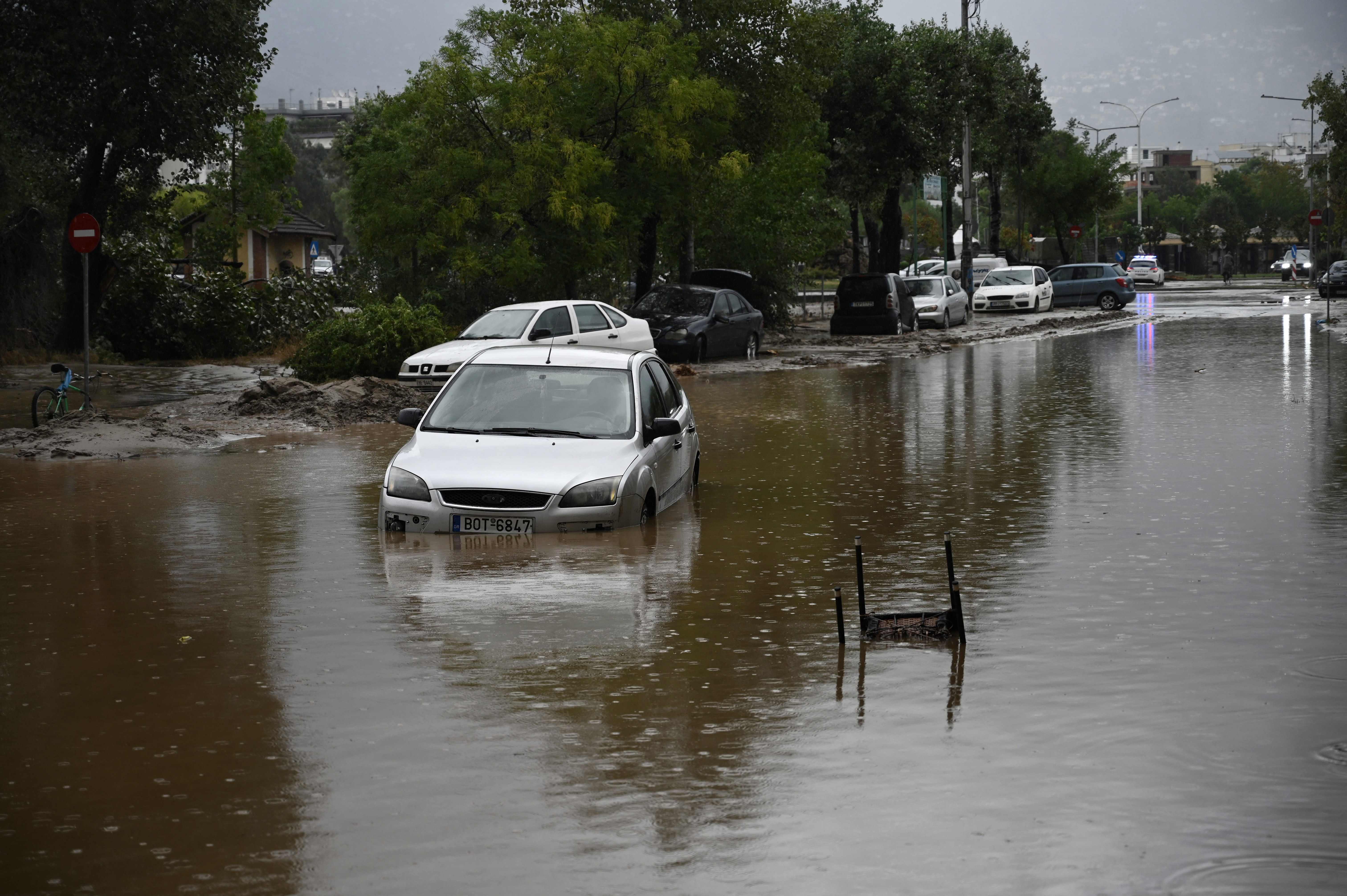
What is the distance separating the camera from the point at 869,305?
131ft

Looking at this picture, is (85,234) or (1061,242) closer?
(85,234)

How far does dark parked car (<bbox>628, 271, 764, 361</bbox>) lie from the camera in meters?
30.4

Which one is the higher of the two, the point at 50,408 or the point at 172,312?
the point at 172,312

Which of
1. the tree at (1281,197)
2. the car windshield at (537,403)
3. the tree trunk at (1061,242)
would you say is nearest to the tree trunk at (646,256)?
the car windshield at (537,403)

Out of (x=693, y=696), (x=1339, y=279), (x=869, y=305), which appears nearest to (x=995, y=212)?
(x=1339, y=279)

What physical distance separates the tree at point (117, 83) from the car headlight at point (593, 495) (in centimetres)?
1960

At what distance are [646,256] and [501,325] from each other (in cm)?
1416

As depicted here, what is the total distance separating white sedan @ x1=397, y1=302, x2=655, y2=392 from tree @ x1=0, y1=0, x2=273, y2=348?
24.2 ft

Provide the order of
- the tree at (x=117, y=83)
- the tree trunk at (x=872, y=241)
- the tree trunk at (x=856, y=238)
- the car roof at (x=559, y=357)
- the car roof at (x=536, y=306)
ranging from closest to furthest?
the car roof at (x=559, y=357) → the car roof at (x=536, y=306) → the tree at (x=117, y=83) → the tree trunk at (x=872, y=241) → the tree trunk at (x=856, y=238)

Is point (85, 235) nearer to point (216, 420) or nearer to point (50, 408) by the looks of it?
point (50, 408)

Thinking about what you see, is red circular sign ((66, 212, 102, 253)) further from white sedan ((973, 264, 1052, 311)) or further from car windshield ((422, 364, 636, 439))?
white sedan ((973, 264, 1052, 311))

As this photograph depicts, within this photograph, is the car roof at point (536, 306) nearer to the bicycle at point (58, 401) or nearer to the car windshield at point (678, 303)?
the car windshield at point (678, 303)

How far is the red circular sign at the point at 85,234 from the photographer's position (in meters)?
22.1

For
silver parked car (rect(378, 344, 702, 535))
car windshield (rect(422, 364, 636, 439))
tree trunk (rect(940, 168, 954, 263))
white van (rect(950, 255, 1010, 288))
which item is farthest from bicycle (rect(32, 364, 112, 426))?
white van (rect(950, 255, 1010, 288))
